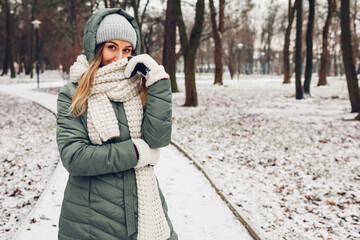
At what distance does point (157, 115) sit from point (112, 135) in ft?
0.86

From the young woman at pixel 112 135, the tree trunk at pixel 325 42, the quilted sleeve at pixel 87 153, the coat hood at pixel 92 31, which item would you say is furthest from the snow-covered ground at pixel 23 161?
the tree trunk at pixel 325 42

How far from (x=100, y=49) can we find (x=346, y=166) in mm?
6156

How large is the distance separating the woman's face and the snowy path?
2.57m

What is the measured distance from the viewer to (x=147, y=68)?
180 cm

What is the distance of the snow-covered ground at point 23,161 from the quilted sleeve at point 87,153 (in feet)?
9.46

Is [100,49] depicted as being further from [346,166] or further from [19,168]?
[346,166]

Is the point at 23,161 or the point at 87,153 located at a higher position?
the point at 87,153

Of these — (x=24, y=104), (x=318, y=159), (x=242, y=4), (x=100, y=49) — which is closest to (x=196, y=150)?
(x=318, y=159)

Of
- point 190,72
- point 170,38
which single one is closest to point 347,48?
point 190,72

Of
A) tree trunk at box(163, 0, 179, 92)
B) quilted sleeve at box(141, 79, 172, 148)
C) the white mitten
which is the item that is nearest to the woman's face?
quilted sleeve at box(141, 79, 172, 148)

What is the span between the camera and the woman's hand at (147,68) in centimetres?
174

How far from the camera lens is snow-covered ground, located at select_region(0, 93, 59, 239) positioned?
4691mm

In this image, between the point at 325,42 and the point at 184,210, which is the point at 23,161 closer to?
the point at 184,210

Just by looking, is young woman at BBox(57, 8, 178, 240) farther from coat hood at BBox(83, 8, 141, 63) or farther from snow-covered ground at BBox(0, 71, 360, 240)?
snow-covered ground at BBox(0, 71, 360, 240)
